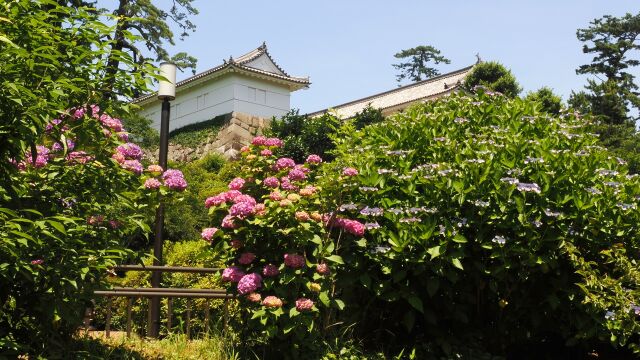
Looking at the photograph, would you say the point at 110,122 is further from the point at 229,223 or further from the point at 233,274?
the point at 233,274

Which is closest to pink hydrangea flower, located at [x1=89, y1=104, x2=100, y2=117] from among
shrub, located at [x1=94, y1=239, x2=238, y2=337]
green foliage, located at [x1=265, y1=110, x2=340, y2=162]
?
shrub, located at [x1=94, y1=239, x2=238, y2=337]

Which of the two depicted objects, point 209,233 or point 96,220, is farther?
point 209,233

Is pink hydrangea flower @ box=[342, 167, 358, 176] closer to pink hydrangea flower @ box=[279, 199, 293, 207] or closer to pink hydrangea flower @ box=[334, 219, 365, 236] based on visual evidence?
pink hydrangea flower @ box=[334, 219, 365, 236]

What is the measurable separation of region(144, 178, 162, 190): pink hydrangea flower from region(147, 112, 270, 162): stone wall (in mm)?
18362

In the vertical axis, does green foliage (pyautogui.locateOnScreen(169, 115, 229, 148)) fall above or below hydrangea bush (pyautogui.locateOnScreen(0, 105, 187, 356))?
above

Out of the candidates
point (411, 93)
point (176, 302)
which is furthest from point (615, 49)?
point (176, 302)

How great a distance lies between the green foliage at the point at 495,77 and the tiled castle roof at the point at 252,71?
7311 millimetres

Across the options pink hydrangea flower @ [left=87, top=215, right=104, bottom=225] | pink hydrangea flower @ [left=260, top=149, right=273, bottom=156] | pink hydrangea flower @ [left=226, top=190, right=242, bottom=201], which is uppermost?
pink hydrangea flower @ [left=260, top=149, right=273, bottom=156]

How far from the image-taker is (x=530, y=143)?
5445 mm

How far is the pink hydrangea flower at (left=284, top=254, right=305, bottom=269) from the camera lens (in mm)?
4691

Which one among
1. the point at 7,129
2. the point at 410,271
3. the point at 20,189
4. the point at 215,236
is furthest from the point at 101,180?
the point at 410,271

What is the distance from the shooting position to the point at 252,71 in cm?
2509

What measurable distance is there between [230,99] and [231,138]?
217 cm

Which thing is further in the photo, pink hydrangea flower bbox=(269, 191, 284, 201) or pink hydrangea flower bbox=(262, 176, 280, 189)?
pink hydrangea flower bbox=(262, 176, 280, 189)
